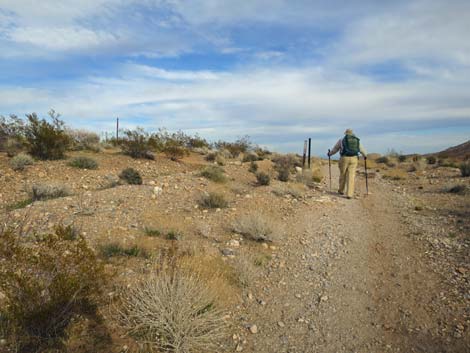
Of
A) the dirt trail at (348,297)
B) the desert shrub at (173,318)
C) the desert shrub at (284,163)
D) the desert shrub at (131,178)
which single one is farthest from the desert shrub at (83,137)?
the desert shrub at (173,318)

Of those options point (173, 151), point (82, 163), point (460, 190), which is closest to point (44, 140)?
point (82, 163)

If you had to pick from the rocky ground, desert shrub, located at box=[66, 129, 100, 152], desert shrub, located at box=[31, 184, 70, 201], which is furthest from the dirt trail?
desert shrub, located at box=[66, 129, 100, 152]

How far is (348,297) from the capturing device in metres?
4.62

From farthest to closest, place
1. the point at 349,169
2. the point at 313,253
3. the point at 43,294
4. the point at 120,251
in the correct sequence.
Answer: the point at 349,169, the point at 313,253, the point at 120,251, the point at 43,294

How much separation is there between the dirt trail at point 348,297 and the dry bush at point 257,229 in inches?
15.6

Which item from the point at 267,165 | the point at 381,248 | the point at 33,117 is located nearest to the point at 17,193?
the point at 33,117

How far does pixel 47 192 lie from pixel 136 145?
884 cm

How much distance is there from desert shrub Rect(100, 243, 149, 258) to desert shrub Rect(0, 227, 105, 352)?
56.3 inches

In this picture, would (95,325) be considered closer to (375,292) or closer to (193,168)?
(375,292)

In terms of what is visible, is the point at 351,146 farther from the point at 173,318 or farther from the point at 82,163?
the point at 82,163

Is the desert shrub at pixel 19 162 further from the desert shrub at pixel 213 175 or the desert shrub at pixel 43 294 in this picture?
the desert shrub at pixel 43 294

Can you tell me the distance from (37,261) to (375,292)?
439 centimetres

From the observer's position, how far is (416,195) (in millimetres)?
12523

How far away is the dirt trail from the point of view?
370 centimetres
